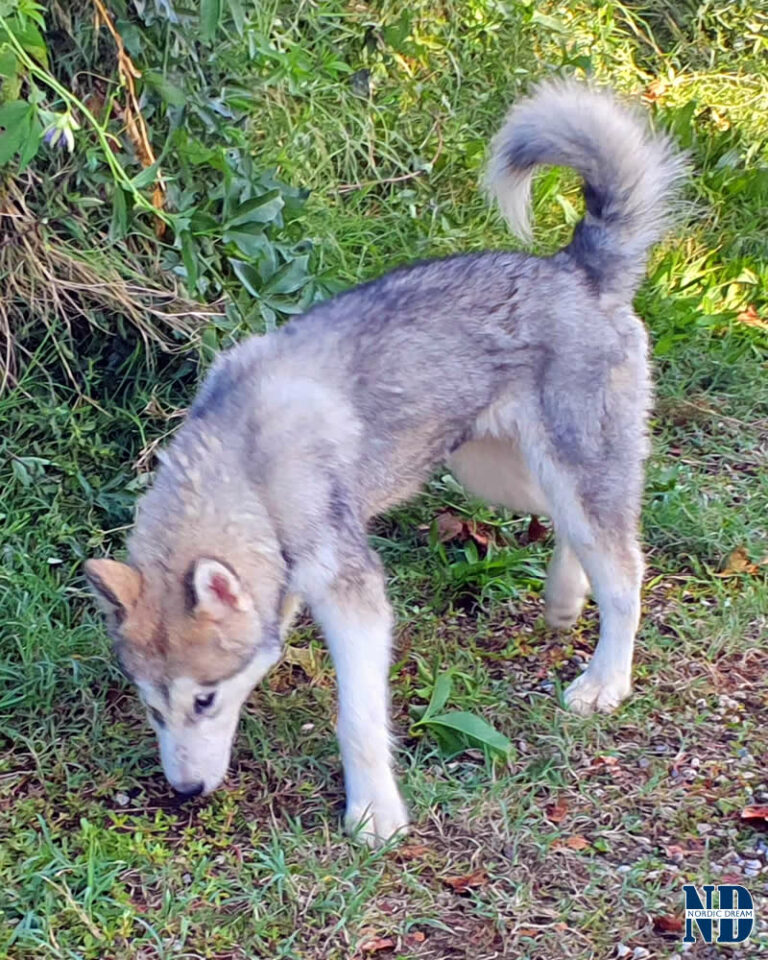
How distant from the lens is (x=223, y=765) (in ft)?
11.8

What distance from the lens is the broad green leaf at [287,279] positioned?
489 cm

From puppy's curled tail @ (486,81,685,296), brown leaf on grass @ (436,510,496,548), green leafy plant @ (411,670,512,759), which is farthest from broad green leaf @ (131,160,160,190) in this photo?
green leafy plant @ (411,670,512,759)

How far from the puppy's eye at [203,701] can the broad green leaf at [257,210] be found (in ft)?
6.36

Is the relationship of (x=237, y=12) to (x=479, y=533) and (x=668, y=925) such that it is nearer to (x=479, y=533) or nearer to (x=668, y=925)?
(x=479, y=533)

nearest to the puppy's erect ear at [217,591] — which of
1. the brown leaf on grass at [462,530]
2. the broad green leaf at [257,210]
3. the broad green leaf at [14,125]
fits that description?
the broad green leaf at [14,125]

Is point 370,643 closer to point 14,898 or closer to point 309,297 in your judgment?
point 14,898

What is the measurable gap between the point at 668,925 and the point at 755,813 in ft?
1.57

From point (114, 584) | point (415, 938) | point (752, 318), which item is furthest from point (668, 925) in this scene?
point (752, 318)

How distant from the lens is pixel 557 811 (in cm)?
369

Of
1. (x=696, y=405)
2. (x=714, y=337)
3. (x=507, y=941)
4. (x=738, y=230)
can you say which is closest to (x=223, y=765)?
(x=507, y=941)

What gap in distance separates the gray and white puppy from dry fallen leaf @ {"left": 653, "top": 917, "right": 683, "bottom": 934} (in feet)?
2.39

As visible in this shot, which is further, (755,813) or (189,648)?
(755,813)

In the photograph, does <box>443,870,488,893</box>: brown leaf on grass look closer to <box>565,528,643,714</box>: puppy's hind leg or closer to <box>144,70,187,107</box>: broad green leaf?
<box>565,528,643,714</box>: puppy's hind leg

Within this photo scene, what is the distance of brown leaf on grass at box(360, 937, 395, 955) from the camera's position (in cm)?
323
